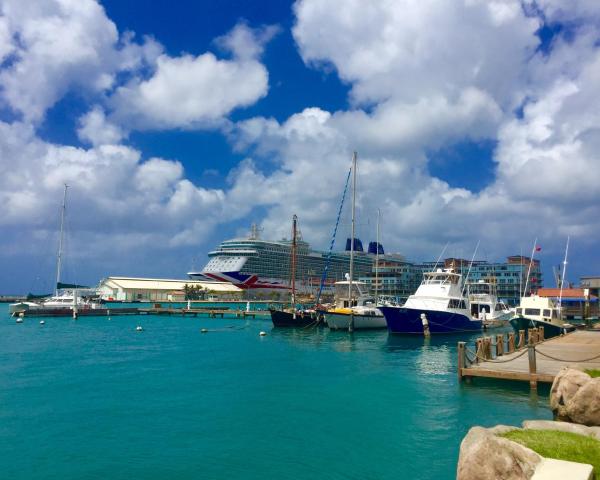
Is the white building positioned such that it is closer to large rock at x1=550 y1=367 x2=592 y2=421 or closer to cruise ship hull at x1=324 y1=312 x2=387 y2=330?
cruise ship hull at x1=324 y1=312 x2=387 y2=330

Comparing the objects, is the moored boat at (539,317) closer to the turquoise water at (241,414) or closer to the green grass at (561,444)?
the turquoise water at (241,414)

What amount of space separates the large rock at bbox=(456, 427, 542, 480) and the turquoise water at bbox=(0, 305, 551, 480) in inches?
182

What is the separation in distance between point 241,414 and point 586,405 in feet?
34.3

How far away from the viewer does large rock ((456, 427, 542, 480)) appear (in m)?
6.98

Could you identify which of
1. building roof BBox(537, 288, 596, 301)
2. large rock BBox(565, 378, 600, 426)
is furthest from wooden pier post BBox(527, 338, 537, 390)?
building roof BBox(537, 288, 596, 301)

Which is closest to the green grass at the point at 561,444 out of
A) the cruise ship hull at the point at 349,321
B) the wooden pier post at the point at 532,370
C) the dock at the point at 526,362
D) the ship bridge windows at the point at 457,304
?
the dock at the point at 526,362

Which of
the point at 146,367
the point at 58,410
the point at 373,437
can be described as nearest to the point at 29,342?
the point at 146,367

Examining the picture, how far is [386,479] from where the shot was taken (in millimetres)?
11461

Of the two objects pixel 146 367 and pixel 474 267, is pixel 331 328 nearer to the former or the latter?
pixel 146 367

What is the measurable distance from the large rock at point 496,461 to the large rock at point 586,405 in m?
6.23

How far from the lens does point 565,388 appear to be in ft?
43.3

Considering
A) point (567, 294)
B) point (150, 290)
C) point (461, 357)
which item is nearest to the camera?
point (461, 357)

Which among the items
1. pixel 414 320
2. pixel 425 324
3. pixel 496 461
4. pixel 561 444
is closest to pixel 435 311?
pixel 425 324

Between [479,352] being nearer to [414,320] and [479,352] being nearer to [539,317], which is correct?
[414,320]
